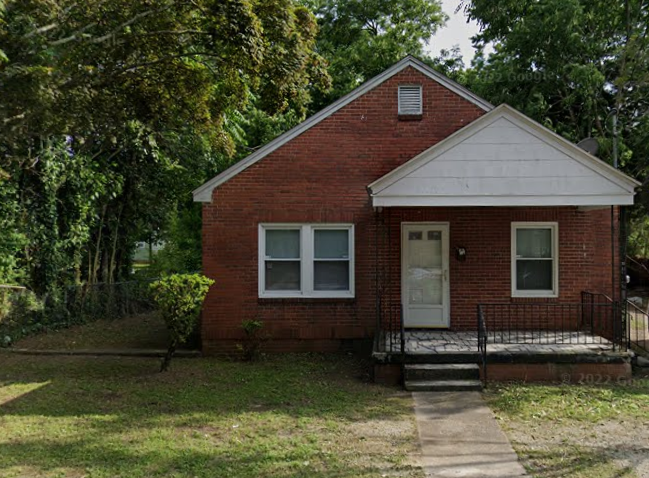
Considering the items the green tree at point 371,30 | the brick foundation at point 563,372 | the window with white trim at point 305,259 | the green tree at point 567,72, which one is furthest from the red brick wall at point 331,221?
the green tree at point 371,30

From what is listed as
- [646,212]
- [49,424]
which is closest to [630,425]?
[49,424]

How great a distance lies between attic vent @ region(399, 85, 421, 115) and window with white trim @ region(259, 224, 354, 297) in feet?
8.68

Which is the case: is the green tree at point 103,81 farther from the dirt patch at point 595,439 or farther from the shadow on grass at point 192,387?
the dirt patch at point 595,439

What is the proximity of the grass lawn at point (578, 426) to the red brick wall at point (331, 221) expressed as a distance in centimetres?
289

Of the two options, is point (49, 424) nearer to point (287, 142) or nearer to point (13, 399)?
point (13, 399)

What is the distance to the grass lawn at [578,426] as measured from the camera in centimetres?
555

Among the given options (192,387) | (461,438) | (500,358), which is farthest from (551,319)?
(192,387)

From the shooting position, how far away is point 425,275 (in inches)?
434

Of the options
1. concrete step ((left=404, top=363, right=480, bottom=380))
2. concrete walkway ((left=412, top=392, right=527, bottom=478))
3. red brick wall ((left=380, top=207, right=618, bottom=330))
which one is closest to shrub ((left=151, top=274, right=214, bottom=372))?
concrete step ((left=404, top=363, right=480, bottom=380))

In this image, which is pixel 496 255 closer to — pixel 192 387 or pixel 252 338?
pixel 252 338

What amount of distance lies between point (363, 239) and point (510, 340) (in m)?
3.36

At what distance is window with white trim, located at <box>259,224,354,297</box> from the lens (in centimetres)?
1081

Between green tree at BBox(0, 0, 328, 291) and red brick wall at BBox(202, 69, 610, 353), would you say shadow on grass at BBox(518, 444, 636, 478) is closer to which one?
red brick wall at BBox(202, 69, 610, 353)

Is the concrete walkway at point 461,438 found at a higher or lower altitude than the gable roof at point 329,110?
lower
